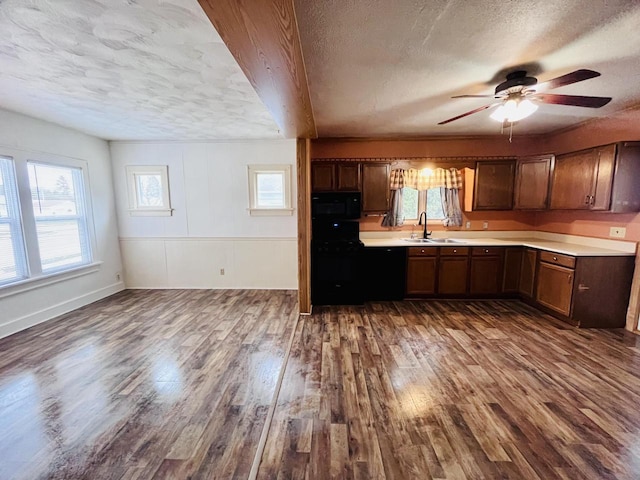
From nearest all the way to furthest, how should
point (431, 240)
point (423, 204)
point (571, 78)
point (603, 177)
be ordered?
point (571, 78) → point (603, 177) → point (431, 240) → point (423, 204)

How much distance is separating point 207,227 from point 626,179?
18.7ft

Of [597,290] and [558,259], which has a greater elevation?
[558,259]

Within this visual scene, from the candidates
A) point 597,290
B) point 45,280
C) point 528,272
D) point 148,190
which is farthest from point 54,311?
point 597,290

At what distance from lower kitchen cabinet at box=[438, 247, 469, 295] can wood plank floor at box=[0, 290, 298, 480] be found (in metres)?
2.27

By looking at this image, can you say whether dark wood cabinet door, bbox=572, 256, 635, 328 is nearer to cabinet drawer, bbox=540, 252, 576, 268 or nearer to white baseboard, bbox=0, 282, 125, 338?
cabinet drawer, bbox=540, 252, 576, 268

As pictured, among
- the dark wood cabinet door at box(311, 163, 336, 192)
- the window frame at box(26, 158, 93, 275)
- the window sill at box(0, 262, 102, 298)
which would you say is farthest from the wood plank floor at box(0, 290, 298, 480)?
the dark wood cabinet door at box(311, 163, 336, 192)

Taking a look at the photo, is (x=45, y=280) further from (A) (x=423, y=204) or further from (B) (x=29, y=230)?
(A) (x=423, y=204)

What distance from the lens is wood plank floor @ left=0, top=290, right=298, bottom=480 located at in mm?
1596

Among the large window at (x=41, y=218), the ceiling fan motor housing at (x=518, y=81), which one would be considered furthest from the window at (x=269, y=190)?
the ceiling fan motor housing at (x=518, y=81)

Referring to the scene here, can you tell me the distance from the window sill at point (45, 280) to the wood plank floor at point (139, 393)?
505 mm

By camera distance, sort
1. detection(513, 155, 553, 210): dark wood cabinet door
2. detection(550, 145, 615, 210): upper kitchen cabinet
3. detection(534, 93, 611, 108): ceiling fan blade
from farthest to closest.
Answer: detection(513, 155, 553, 210): dark wood cabinet door
detection(550, 145, 615, 210): upper kitchen cabinet
detection(534, 93, 611, 108): ceiling fan blade

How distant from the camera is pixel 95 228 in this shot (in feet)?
14.3

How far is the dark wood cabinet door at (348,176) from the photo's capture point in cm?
416

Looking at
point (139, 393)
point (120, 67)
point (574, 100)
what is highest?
point (120, 67)
